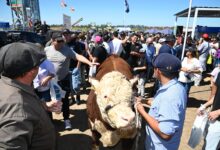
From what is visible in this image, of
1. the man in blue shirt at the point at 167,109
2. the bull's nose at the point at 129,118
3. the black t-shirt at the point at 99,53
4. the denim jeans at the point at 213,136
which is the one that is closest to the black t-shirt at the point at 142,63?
the black t-shirt at the point at 99,53

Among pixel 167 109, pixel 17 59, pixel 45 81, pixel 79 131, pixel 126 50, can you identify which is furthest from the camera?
pixel 126 50

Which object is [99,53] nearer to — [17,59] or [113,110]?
[113,110]

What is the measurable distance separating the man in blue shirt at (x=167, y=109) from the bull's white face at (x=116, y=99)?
1.08ft

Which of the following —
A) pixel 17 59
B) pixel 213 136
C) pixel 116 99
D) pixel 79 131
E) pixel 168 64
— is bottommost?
pixel 79 131

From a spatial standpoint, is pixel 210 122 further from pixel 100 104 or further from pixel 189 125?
pixel 189 125

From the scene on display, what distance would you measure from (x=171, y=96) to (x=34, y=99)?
4.73 feet

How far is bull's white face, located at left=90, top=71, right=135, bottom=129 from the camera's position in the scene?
2.98m

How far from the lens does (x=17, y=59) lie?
1.74m

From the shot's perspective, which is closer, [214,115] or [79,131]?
[214,115]

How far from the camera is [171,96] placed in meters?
2.52

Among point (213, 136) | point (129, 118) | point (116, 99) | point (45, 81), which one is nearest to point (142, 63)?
point (45, 81)

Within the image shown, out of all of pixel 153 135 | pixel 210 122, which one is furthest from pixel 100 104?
pixel 210 122

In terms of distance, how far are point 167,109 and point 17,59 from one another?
5.22 ft

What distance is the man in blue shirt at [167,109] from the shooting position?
248 cm
